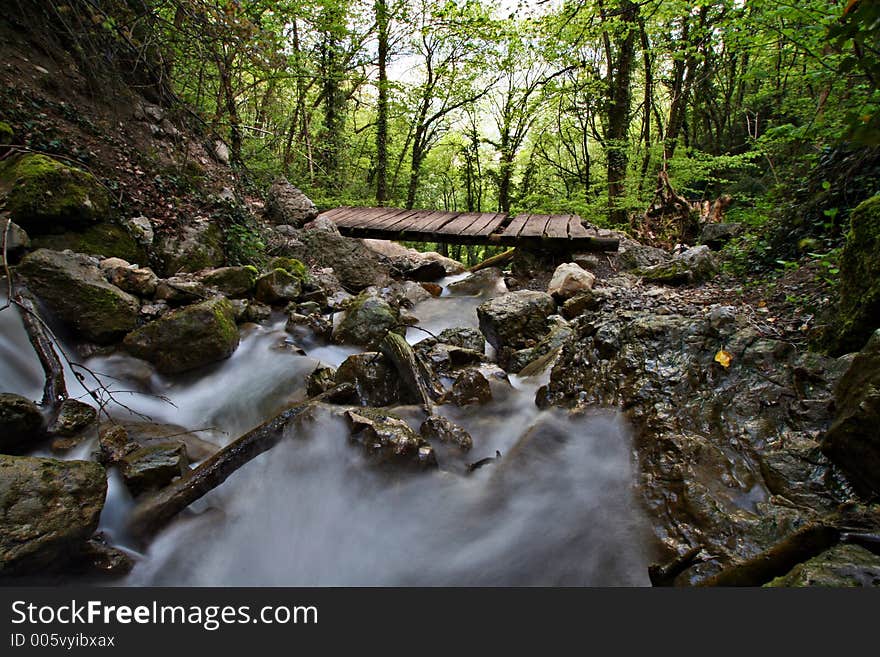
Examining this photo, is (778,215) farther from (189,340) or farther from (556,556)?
(189,340)

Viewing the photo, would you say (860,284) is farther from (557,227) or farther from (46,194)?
(46,194)

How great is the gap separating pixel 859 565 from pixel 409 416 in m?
2.42

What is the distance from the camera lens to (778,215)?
459 centimetres

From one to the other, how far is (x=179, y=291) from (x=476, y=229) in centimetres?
477

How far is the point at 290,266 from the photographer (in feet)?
18.9

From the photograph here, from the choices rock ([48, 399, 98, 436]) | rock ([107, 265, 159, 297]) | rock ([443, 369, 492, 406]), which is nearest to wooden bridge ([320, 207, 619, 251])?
rock ([107, 265, 159, 297])

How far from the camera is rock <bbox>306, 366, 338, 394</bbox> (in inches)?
137

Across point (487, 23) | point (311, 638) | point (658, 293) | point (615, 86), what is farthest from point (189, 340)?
point (487, 23)

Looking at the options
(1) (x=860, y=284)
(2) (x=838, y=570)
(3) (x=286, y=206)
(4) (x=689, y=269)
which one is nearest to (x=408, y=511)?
(2) (x=838, y=570)

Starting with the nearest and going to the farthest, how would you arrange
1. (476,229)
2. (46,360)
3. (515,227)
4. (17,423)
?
(17,423) → (46,360) → (476,229) → (515,227)

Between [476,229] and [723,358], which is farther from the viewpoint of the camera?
[476,229]

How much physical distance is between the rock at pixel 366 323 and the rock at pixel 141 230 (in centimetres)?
228

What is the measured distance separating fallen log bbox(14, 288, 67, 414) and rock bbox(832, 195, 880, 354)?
4882mm

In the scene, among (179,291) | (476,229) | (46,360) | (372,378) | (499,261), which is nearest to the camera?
(46,360)
